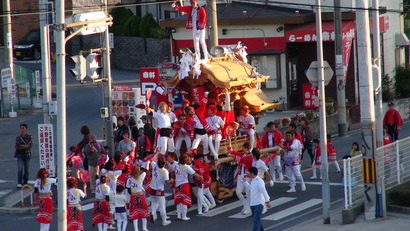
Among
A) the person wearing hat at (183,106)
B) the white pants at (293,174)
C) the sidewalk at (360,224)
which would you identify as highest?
the person wearing hat at (183,106)

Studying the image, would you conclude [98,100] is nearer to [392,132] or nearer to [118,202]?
[392,132]

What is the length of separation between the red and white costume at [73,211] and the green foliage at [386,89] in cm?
2226

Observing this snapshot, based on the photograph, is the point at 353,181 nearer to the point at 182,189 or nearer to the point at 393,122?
the point at 182,189

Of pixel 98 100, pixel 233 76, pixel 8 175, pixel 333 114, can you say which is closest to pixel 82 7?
pixel 233 76

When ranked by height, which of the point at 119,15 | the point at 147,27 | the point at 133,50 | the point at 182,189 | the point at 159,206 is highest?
the point at 119,15

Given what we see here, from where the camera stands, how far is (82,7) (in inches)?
814

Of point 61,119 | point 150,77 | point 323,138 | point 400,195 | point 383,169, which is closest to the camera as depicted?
point 61,119

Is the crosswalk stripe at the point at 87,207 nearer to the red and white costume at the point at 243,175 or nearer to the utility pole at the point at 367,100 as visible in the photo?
the red and white costume at the point at 243,175

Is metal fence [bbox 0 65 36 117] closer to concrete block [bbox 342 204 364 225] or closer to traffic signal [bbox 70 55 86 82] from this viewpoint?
traffic signal [bbox 70 55 86 82]

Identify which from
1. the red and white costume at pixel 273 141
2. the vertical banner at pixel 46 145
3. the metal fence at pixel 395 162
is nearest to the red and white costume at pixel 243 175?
the red and white costume at pixel 273 141

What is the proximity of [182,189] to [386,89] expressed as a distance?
2082cm

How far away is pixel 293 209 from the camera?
1872cm

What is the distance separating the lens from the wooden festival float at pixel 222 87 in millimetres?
19469

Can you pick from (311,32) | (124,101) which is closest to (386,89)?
(311,32)
